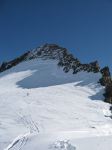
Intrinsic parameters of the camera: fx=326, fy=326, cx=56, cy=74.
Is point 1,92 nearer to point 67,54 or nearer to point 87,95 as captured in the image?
point 87,95

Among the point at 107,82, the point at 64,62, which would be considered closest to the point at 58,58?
the point at 64,62

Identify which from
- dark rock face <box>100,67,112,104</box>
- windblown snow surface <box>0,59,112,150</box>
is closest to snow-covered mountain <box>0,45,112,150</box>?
windblown snow surface <box>0,59,112,150</box>

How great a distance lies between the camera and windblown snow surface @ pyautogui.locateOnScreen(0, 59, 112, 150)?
74.6 ft

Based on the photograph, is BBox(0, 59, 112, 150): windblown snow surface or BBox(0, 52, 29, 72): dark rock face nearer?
BBox(0, 59, 112, 150): windblown snow surface

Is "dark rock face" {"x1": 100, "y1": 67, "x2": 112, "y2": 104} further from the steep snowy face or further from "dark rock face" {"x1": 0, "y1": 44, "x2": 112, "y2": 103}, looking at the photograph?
the steep snowy face

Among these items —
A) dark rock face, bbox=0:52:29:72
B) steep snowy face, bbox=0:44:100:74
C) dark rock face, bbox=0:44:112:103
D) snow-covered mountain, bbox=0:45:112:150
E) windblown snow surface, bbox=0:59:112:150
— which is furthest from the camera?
dark rock face, bbox=0:52:29:72

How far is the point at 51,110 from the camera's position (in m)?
33.5

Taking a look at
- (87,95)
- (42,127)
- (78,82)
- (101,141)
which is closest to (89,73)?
(78,82)

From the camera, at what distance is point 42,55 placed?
5656 centimetres

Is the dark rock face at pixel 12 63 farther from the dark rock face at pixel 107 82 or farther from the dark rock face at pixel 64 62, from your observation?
the dark rock face at pixel 107 82

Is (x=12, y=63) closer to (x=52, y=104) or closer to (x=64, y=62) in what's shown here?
(x=64, y=62)

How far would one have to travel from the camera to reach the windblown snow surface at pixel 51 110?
22.8 metres

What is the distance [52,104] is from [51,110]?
7.51ft

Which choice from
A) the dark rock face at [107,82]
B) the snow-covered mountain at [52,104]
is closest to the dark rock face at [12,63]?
the snow-covered mountain at [52,104]
